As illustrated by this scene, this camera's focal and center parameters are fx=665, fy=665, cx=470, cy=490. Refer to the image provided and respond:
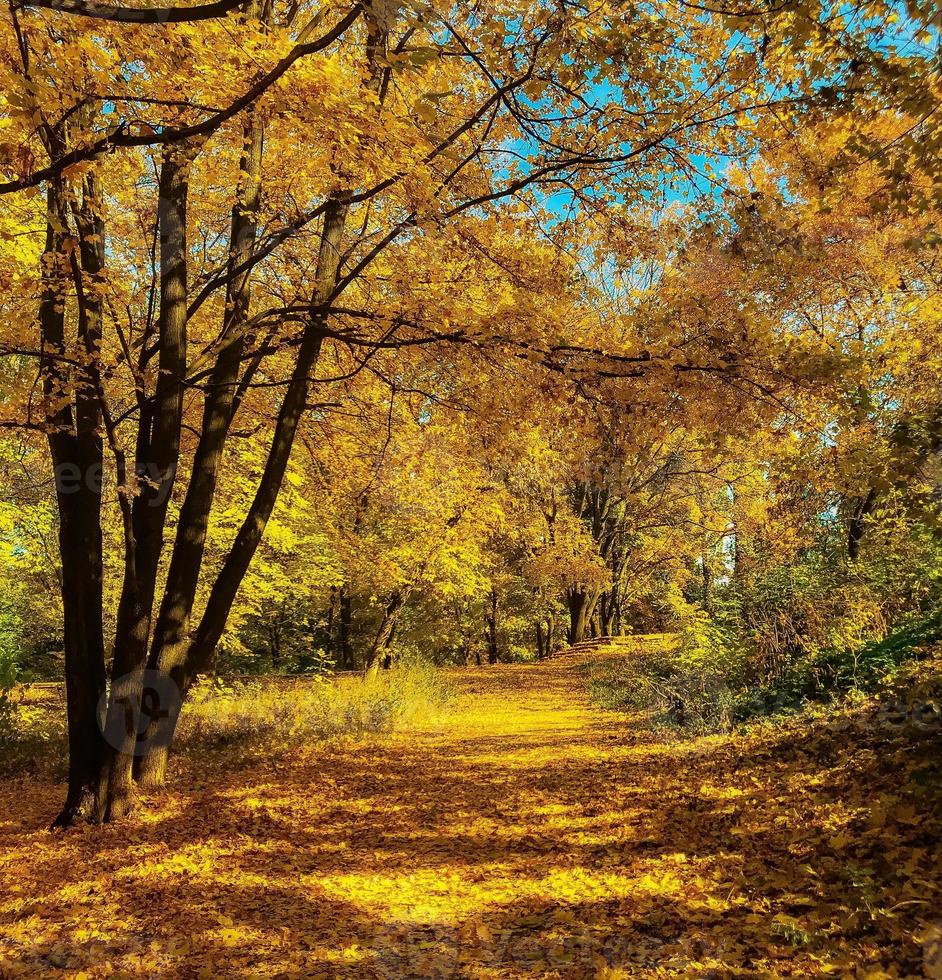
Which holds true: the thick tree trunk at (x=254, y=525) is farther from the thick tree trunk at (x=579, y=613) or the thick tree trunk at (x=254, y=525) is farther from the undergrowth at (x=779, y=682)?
the thick tree trunk at (x=579, y=613)

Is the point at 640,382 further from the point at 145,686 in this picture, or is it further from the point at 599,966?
the point at 145,686

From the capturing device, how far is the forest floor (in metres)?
3.21

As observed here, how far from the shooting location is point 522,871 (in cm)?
441

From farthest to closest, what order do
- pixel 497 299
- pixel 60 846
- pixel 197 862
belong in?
1. pixel 497 299
2. pixel 60 846
3. pixel 197 862

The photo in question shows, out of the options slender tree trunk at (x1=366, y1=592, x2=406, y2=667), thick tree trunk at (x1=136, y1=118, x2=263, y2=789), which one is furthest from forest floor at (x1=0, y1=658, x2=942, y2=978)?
slender tree trunk at (x1=366, y1=592, x2=406, y2=667)

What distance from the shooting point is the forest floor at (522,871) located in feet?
10.5

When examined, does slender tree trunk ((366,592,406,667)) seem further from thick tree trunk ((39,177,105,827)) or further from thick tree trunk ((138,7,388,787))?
thick tree trunk ((39,177,105,827))

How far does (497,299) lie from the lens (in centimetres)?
718

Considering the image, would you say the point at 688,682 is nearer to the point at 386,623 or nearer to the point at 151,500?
the point at 151,500

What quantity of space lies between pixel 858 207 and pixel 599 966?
11.2 meters

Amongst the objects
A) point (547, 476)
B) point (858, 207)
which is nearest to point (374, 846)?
point (858, 207)

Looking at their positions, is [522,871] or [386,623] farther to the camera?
[386,623]

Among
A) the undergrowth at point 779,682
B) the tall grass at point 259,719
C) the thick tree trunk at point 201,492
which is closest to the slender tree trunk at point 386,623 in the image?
the tall grass at point 259,719

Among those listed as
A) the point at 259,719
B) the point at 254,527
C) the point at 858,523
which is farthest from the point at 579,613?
the point at 254,527
